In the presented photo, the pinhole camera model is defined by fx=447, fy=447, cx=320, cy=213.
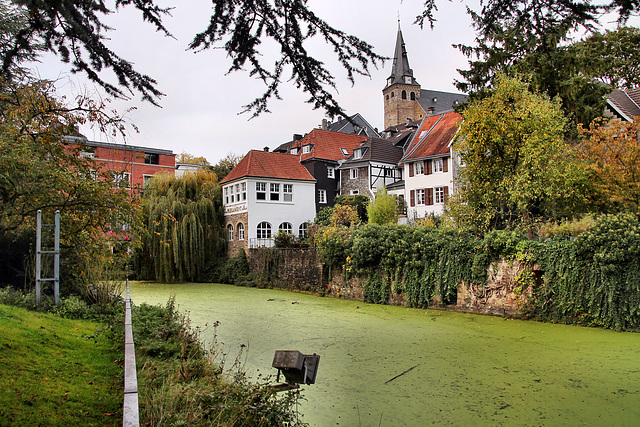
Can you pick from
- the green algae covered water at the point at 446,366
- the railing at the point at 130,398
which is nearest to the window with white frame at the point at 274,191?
the green algae covered water at the point at 446,366

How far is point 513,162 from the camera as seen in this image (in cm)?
1420

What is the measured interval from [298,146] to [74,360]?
32909mm

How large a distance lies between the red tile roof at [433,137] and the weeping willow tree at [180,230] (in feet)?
45.4

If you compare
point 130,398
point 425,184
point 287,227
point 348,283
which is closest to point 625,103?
point 425,184

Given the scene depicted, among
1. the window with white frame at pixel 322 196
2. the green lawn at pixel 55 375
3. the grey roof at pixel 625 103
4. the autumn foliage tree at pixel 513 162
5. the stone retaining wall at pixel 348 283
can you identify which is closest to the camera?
the green lawn at pixel 55 375

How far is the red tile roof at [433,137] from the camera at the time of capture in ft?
96.2

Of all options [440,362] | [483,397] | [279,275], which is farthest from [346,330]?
[279,275]

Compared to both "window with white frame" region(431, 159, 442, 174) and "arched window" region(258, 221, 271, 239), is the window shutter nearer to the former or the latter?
"window with white frame" region(431, 159, 442, 174)

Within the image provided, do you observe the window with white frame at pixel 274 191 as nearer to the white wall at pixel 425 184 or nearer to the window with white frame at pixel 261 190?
the window with white frame at pixel 261 190

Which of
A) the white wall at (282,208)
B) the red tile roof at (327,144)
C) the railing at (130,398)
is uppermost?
the red tile roof at (327,144)

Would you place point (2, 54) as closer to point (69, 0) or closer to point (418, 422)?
point (69, 0)

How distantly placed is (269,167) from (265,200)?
2.48m

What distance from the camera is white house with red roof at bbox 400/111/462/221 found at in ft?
93.3

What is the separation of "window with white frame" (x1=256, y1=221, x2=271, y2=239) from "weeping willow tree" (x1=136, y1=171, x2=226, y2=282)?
2377 millimetres
